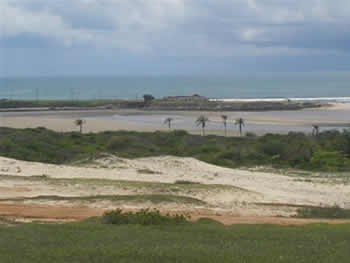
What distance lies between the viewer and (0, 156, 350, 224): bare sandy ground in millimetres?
19219

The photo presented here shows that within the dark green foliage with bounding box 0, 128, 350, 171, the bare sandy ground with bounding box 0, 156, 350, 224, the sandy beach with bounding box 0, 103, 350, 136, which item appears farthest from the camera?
the sandy beach with bounding box 0, 103, 350, 136

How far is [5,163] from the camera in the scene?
31547mm

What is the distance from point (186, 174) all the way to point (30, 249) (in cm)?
2258

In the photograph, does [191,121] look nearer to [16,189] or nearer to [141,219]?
[16,189]

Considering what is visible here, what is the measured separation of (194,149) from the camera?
1781 inches

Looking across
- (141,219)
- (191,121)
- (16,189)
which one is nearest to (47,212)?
(141,219)

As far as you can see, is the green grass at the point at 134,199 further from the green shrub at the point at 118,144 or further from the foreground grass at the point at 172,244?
the green shrub at the point at 118,144

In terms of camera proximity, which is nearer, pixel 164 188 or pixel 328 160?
pixel 164 188

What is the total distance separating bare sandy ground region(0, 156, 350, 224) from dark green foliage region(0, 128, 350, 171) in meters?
4.41

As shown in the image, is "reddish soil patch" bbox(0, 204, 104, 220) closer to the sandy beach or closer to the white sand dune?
the white sand dune

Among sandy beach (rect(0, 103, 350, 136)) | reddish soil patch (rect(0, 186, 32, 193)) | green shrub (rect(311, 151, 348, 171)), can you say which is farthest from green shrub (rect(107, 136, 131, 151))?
sandy beach (rect(0, 103, 350, 136))

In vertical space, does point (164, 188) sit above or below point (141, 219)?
below

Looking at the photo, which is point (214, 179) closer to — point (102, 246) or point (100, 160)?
point (100, 160)

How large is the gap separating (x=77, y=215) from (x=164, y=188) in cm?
669
